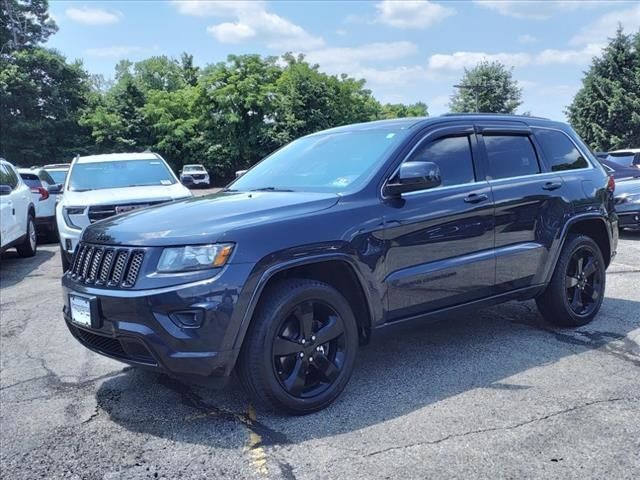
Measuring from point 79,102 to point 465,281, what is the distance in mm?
46559

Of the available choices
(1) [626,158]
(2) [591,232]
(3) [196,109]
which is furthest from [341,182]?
(3) [196,109]

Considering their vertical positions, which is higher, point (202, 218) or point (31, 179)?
point (31, 179)

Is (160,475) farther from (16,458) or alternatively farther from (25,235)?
(25,235)

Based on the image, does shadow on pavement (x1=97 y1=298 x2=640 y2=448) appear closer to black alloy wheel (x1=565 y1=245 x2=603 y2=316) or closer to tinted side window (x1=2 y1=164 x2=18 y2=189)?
black alloy wheel (x1=565 y1=245 x2=603 y2=316)

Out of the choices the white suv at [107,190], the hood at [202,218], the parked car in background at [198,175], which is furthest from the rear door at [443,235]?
the parked car in background at [198,175]

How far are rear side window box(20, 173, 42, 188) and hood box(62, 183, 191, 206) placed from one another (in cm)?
526

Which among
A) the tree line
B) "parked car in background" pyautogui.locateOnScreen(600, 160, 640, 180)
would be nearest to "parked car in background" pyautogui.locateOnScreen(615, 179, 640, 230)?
"parked car in background" pyautogui.locateOnScreen(600, 160, 640, 180)

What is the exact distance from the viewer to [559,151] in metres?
5.42

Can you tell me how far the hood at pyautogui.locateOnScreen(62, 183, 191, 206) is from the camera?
7938 millimetres

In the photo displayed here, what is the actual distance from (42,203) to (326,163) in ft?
33.6

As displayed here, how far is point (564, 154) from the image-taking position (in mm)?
5453

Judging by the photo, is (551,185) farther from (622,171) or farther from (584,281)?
(622,171)

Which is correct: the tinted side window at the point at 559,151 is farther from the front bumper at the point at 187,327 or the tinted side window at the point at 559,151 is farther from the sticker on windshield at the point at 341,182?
the front bumper at the point at 187,327

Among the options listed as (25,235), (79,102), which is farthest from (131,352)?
(79,102)
